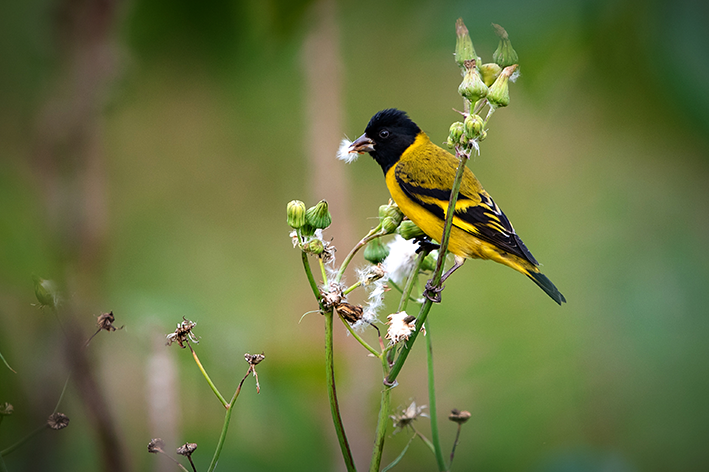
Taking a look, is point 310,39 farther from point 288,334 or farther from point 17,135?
point 288,334

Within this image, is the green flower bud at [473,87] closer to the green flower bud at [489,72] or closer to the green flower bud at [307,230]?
the green flower bud at [489,72]

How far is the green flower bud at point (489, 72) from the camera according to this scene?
5.15 feet

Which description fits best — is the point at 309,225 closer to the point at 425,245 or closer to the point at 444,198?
the point at 425,245

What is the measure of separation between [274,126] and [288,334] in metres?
1.95

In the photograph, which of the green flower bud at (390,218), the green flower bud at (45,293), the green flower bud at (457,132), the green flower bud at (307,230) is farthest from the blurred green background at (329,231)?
the green flower bud at (307,230)

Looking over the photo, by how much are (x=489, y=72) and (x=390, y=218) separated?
0.56 meters

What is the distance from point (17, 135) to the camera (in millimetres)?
2457

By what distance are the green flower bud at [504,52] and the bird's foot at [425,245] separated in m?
0.65

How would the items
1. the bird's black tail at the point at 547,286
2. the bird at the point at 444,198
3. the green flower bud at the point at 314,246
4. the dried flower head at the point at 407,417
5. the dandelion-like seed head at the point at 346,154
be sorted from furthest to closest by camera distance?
the dandelion-like seed head at the point at 346,154 < the bird at the point at 444,198 < the bird's black tail at the point at 547,286 < the dried flower head at the point at 407,417 < the green flower bud at the point at 314,246

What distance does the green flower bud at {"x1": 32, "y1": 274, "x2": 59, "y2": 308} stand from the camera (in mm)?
1376

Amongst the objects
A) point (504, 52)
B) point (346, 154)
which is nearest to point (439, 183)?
point (346, 154)

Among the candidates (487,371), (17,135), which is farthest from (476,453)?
(17,135)

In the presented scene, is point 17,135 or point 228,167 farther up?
point 228,167

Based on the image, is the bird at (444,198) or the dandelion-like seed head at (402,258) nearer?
the dandelion-like seed head at (402,258)
